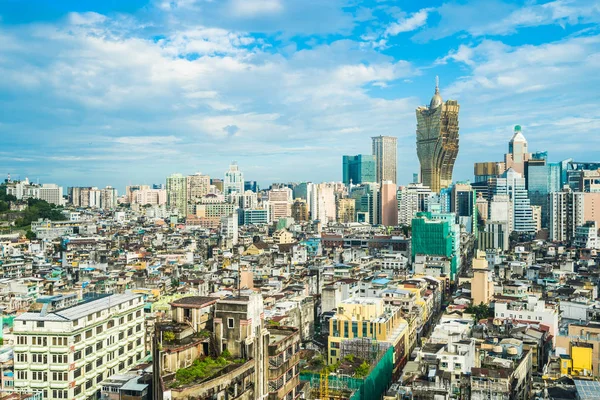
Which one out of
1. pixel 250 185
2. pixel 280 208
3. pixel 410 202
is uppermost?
pixel 250 185

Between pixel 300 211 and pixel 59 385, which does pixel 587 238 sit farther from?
pixel 300 211

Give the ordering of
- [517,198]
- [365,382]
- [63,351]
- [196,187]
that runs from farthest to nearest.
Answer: [196,187] → [517,198] → [365,382] → [63,351]

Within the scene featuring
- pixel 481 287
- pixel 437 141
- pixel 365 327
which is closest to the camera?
pixel 365 327

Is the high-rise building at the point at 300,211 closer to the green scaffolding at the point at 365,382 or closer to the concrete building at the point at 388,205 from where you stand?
the concrete building at the point at 388,205

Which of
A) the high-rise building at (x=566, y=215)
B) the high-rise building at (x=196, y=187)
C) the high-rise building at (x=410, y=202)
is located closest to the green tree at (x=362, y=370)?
the high-rise building at (x=566, y=215)

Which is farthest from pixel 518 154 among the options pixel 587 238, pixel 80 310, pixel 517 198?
pixel 80 310

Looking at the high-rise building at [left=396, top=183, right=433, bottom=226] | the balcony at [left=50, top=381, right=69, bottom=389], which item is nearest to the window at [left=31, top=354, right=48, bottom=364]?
the balcony at [left=50, top=381, right=69, bottom=389]

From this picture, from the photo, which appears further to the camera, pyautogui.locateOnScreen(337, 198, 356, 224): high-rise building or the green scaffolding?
pyautogui.locateOnScreen(337, 198, 356, 224): high-rise building

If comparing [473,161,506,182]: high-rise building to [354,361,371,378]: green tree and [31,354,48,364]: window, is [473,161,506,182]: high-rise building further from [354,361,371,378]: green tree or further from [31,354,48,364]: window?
[31,354,48,364]: window
